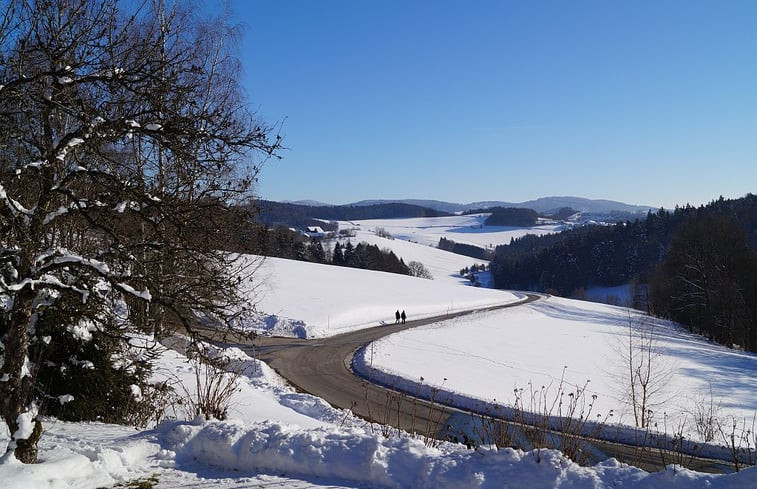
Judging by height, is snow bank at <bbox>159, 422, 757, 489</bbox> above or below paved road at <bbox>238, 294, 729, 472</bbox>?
above

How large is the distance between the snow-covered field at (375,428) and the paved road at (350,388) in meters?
1.37

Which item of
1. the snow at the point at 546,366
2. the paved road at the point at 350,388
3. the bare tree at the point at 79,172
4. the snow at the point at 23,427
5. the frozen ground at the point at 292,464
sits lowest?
the snow at the point at 546,366

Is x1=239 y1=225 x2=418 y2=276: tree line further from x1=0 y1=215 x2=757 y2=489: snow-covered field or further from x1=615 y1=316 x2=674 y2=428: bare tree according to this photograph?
x1=615 y1=316 x2=674 y2=428: bare tree

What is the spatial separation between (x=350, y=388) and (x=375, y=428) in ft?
24.0

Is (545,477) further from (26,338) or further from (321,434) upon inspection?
(26,338)

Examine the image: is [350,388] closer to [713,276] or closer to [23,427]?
[23,427]

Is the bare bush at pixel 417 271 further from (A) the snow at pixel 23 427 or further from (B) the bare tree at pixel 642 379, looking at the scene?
(A) the snow at pixel 23 427

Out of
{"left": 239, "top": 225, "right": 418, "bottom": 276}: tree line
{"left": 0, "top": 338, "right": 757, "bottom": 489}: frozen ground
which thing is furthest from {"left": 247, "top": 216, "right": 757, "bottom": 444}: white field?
{"left": 239, "top": 225, "right": 418, "bottom": 276}: tree line

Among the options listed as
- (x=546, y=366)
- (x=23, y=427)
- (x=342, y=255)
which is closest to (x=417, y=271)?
(x=342, y=255)

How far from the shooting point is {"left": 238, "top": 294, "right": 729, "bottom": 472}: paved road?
12.0 metres

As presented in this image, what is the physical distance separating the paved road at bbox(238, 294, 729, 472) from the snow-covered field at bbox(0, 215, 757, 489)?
1368mm

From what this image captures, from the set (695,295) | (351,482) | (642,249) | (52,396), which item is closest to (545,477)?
(351,482)

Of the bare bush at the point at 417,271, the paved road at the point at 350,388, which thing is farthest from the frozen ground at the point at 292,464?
the bare bush at the point at 417,271

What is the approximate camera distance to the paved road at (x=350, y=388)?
12.0 metres
